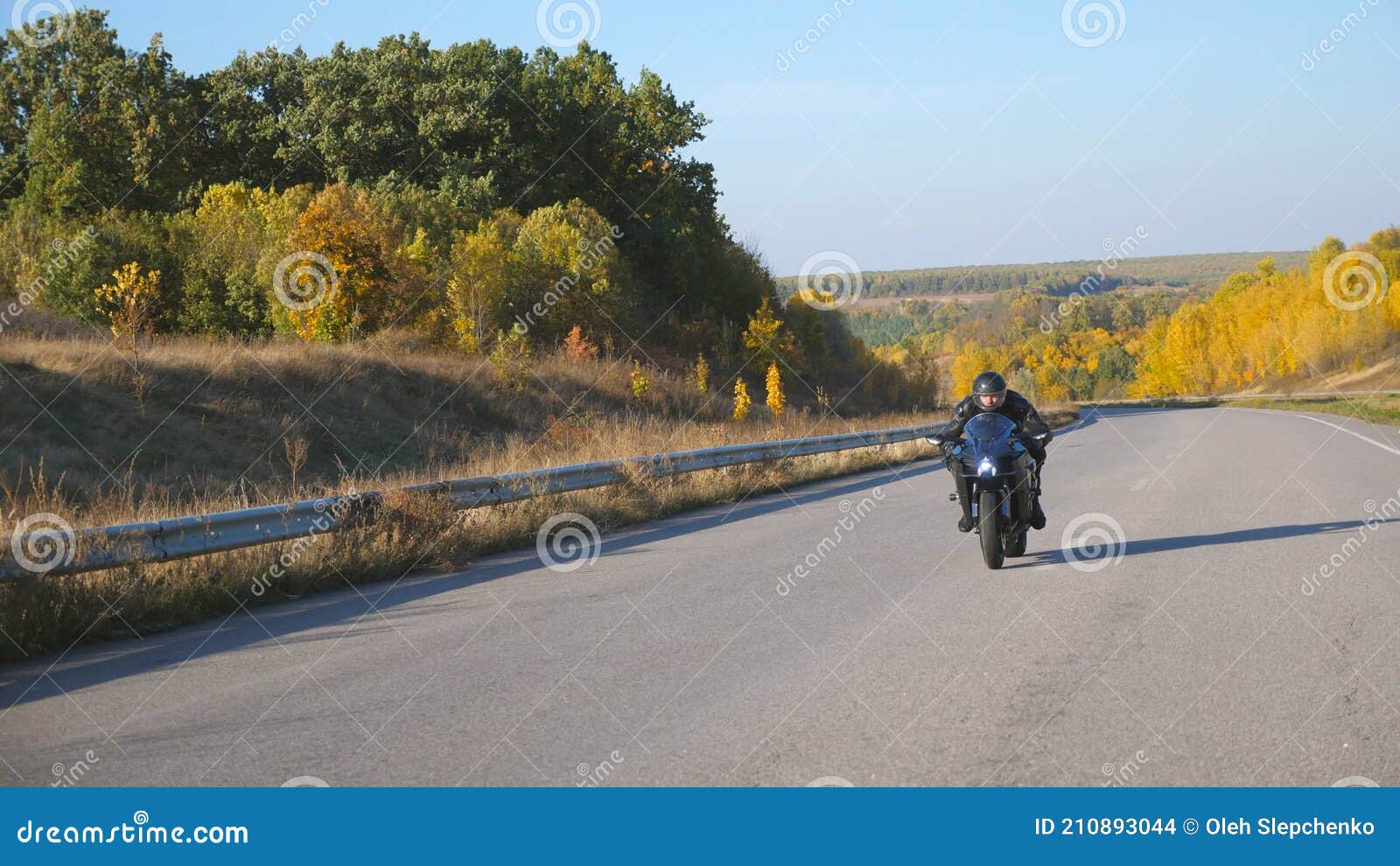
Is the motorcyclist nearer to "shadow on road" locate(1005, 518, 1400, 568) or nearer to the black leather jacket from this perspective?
the black leather jacket

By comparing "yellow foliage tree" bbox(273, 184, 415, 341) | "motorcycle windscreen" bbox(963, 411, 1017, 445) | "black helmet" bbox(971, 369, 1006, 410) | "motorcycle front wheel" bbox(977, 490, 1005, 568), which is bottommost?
"motorcycle front wheel" bbox(977, 490, 1005, 568)

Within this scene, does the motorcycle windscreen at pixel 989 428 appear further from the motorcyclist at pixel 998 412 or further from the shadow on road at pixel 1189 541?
the shadow on road at pixel 1189 541

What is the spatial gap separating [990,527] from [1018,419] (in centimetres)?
102

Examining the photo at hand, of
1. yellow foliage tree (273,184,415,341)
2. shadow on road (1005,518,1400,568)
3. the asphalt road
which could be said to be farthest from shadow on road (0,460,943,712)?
yellow foliage tree (273,184,415,341)

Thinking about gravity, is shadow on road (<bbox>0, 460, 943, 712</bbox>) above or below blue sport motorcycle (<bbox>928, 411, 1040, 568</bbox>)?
below

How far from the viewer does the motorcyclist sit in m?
9.77

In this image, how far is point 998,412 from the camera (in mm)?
9961

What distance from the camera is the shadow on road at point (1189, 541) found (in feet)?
33.1

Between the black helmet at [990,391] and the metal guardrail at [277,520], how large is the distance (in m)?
5.02

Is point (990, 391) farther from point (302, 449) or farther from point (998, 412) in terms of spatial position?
point (302, 449)

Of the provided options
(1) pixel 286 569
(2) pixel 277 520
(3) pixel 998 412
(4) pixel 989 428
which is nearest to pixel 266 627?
(1) pixel 286 569

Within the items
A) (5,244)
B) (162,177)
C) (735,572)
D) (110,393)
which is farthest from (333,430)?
(162,177)

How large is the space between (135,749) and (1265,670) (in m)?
5.25

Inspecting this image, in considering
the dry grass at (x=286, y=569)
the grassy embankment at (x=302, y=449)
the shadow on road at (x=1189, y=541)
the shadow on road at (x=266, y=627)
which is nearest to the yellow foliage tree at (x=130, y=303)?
the grassy embankment at (x=302, y=449)
